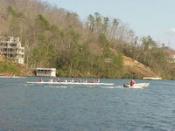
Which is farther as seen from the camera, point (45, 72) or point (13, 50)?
point (13, 50)

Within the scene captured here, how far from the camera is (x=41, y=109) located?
62594 mm

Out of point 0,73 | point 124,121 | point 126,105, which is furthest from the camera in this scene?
point 0,73

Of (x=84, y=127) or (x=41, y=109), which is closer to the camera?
(x=84, y=127)

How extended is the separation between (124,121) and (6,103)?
74.3 feet

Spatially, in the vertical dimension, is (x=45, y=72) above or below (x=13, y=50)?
below

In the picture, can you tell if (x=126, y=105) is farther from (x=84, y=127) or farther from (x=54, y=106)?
(x=84, y=127)

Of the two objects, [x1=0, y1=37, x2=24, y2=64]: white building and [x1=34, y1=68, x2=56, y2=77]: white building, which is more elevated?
[x1=0, y1=37, x2=24, y2=64]: white building

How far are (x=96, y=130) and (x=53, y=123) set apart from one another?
5.69 metres

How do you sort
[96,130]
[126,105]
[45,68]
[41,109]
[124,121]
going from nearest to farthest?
1. [96,130]
2. [124,121]
3. [41,109]
4. [126,105]
5. [45,68]

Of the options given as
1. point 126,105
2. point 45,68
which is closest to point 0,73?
point 45,68

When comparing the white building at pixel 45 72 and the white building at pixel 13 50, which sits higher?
the white building at pixel 13 50

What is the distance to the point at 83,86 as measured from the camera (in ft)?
393

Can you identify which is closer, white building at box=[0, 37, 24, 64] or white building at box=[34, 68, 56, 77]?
white building at box=[34, 68, 56, 77]

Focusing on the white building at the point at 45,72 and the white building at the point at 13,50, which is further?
the white building at the point at 13,50
